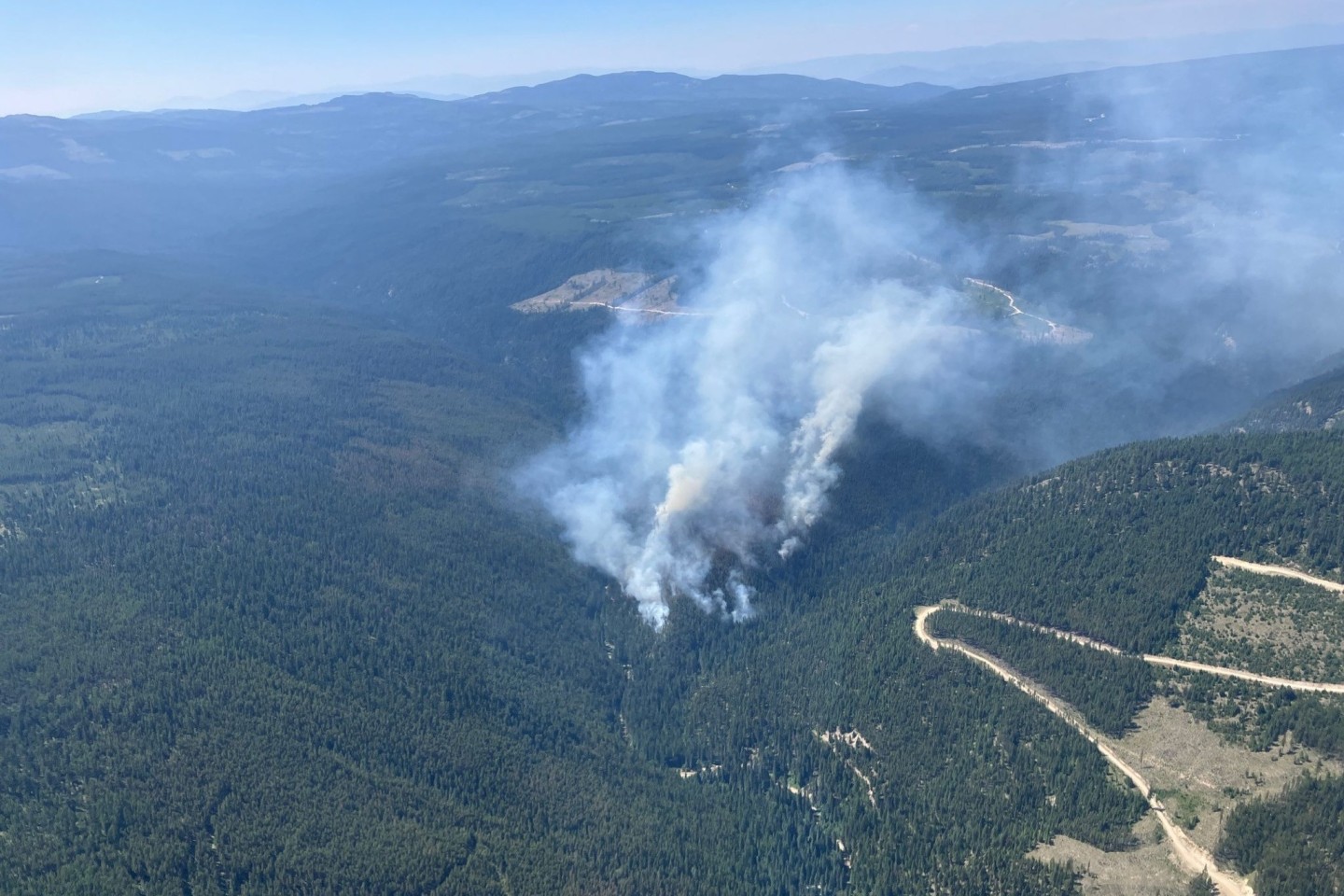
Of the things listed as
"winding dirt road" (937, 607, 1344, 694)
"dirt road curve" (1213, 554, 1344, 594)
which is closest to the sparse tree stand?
"winding dirt road" (937, 607, 1344, 694)

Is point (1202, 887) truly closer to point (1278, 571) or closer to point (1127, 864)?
point (1127, 864)

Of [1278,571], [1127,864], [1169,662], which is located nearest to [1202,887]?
[1127,864]

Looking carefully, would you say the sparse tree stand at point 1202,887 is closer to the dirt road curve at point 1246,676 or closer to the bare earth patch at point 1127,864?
the bare earth patch at point 1127,864

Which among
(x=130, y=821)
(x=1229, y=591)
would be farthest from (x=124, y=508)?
(x=1229, y=591)

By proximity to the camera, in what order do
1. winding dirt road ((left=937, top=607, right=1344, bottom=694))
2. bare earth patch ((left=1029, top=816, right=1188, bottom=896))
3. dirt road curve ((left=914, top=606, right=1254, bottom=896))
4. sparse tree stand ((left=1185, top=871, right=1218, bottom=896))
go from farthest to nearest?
winding dirt road ((left=937, top=607, right=1344, bottom=694))
bare earth patch ((left=1029, top=816, right=1188, bottom=896))
dirt road curve ((left=914, top=606, right=1254, bottom=896))
sparse tree stand ((left=1185, top=871, right=1218, bottom=896))

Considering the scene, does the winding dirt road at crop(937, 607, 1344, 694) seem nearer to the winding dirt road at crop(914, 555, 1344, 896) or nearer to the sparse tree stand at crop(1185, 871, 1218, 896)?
the winding dirt road at crop(914, 555, 1344, 896)

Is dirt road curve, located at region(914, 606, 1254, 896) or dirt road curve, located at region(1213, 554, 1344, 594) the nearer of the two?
dirt road curve, located at region(914, 606, 1254, 896)

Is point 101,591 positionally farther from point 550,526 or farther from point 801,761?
point 801,761
